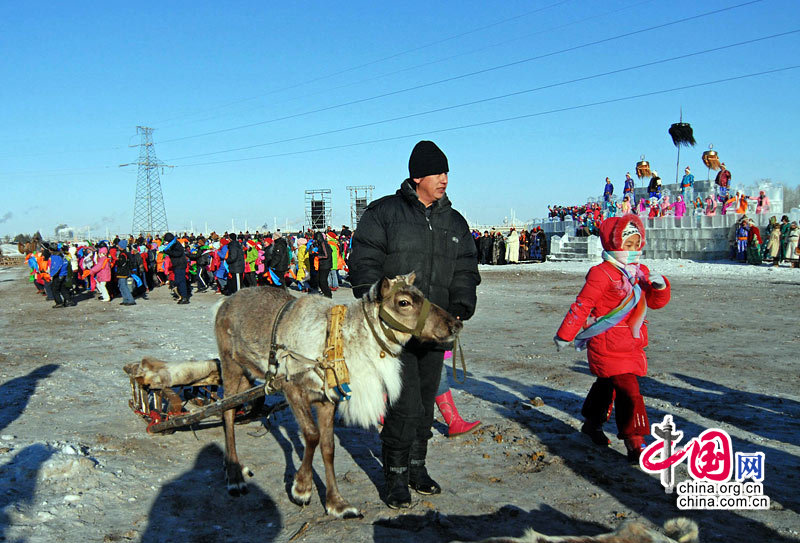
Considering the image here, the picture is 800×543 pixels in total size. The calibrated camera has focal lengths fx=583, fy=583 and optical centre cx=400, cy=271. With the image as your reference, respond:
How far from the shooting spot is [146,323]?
48.9 ft

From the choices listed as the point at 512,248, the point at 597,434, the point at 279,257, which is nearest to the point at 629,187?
the point at 512,248

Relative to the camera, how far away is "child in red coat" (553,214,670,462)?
16.4 ft

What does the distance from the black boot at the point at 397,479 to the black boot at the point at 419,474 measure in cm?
19

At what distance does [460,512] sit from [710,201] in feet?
99.8

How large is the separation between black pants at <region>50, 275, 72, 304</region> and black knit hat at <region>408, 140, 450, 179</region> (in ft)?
60.6

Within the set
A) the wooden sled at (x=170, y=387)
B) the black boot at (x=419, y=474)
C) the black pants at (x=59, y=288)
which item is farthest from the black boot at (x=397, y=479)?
the black pants at (x=59, y=288)

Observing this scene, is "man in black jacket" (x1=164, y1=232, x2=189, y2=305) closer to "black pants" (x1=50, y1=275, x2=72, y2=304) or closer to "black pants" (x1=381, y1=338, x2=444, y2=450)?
"black pants" (x1=50, y1=275, x2=72, y2=304)

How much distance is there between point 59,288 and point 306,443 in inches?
Result: 729

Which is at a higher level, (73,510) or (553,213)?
(553,213)

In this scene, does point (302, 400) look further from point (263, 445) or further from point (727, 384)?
point (727, 384)

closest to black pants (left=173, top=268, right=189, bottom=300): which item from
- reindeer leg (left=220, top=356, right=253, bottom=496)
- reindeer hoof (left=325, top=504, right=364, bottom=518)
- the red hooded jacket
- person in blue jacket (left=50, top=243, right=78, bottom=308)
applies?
person in blue jacket (left=50, top=243, right=78, bottom=308)

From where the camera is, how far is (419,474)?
4.64 meters

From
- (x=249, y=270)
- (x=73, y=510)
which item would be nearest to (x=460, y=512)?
(x=73, y=510)

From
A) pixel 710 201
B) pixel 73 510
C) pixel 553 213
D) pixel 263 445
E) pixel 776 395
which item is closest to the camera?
pixel 73 510
